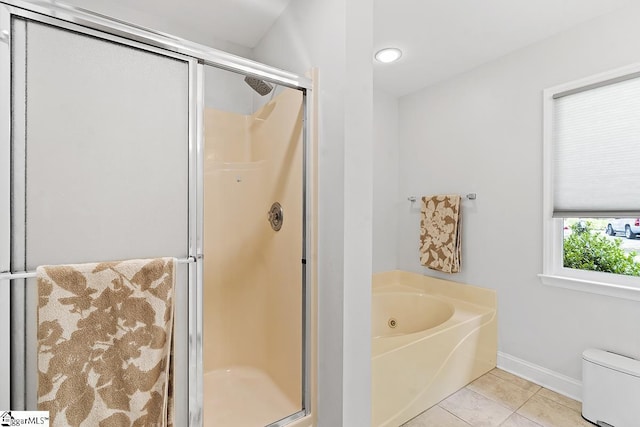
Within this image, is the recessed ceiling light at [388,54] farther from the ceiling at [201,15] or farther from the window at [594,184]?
the window at [594,184]

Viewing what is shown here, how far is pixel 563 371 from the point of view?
2.03 m

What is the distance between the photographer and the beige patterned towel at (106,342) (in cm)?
86

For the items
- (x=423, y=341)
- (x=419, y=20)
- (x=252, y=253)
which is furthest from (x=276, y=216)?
(x=419, y=20)

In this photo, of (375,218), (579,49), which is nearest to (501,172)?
(579,49)

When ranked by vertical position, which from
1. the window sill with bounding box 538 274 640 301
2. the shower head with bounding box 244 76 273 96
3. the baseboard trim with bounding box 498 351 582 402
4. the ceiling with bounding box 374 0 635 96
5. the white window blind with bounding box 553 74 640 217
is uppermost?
the ceiling with bounding box 374 0 635 96

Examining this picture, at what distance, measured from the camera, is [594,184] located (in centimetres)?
192

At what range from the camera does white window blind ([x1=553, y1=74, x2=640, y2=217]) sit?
179 cm

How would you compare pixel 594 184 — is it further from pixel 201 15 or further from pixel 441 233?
pixel 201 15

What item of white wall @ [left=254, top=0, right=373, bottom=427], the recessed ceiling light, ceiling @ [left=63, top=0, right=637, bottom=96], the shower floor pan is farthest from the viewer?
the recessed ceiling light

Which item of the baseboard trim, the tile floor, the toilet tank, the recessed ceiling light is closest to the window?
the toilet tank

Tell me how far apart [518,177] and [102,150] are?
8.11 feet

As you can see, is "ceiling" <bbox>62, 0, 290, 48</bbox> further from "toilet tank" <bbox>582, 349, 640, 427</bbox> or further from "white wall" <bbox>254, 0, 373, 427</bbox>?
"toilet tank" <bbox>582, 349, 640, 427</bbox>

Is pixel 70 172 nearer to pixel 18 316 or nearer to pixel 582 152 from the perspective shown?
pixel 18 316

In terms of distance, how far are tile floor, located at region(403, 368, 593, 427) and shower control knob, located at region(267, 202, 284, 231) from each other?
4.40 ft
